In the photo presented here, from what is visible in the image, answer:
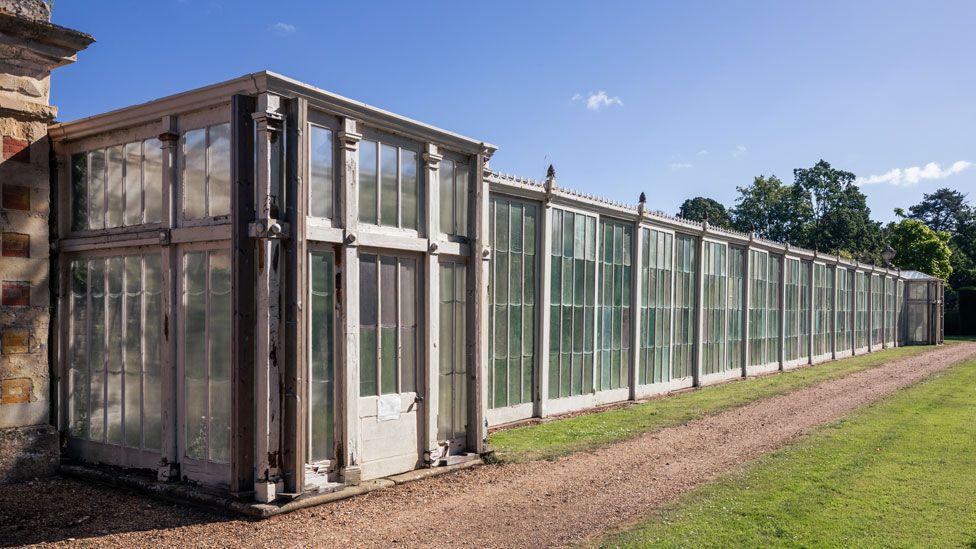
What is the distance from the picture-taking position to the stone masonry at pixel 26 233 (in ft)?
25.3

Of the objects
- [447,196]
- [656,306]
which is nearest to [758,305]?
[656,306]

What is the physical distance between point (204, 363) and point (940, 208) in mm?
98624

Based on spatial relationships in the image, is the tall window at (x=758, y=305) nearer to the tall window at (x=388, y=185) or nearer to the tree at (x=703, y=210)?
the tall window at (x=388, y=185)

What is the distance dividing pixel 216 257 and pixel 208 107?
1.48m

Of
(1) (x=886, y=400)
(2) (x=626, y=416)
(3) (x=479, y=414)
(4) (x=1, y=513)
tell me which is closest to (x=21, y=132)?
(4) (x=1, y=513)

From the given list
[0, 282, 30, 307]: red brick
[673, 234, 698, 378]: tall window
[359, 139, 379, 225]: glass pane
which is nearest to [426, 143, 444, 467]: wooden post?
[359, 139, 379, 225]: glass pane

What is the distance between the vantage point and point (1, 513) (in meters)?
6.59

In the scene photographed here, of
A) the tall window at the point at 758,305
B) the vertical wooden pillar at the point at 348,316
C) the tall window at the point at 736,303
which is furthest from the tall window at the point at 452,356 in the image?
the tall window at the point at 758,305

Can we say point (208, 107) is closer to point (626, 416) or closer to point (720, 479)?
point (720, 479)

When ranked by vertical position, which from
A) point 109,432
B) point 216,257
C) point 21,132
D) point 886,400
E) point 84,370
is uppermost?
point 21,132

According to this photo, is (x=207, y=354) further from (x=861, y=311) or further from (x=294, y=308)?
(x=861, y=311)

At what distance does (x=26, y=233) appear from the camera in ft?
26.1

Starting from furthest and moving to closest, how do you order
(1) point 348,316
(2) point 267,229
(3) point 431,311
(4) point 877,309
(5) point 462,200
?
(4) point 877,309 < (5) point 462,200 < (3) point 431,311 < (1) point 348,316 < (2) point 267,229

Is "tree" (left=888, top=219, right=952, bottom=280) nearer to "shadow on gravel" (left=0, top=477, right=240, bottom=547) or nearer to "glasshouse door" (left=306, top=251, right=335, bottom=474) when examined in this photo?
"glasshouse door" (left=306, top=251, right=335, bottom=474)
